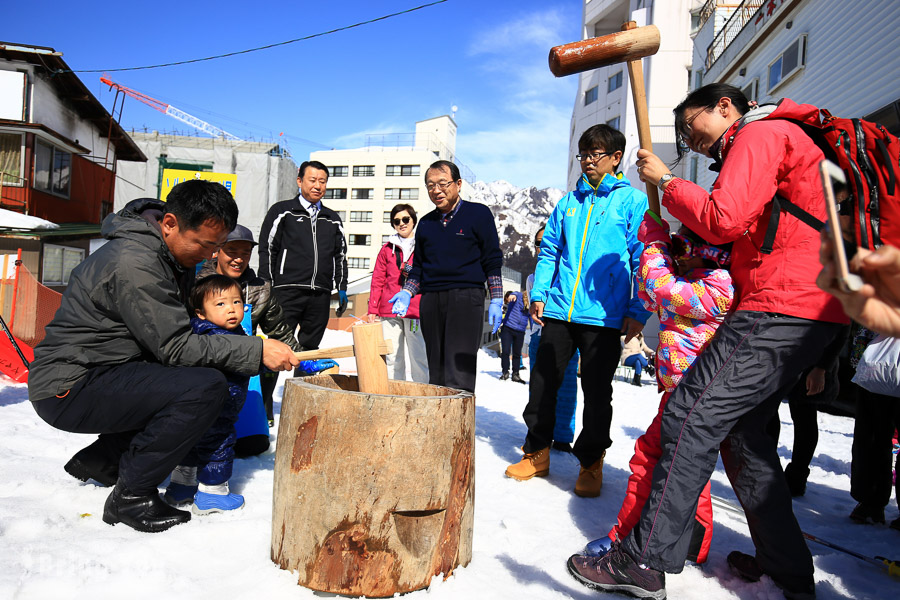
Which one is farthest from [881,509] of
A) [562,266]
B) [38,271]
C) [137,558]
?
[38,271]

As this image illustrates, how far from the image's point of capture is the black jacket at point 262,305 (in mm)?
3818

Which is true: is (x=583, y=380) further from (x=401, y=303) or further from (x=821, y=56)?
(x=821, y=56)

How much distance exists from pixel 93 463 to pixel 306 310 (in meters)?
2.34

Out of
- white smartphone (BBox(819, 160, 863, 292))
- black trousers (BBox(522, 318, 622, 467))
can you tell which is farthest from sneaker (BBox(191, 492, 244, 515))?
white smartphone (BBox(819, 160, 863, 292))

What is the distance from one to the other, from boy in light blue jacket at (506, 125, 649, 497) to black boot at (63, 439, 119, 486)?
221cm

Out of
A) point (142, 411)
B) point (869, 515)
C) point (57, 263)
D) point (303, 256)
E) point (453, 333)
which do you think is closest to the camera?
point (142, 411)

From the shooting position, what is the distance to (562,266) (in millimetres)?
3436

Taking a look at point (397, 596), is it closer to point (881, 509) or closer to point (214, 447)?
point (214, 447)

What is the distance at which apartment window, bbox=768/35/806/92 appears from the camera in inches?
423

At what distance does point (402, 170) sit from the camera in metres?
53.0

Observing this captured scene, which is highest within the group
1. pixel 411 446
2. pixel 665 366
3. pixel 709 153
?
pixel 709 153

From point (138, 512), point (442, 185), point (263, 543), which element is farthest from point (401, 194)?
point (263, 543)

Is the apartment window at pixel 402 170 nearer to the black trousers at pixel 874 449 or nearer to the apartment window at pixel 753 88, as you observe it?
the apartment window at pixel 753 88

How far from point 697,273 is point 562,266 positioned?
111 cm
